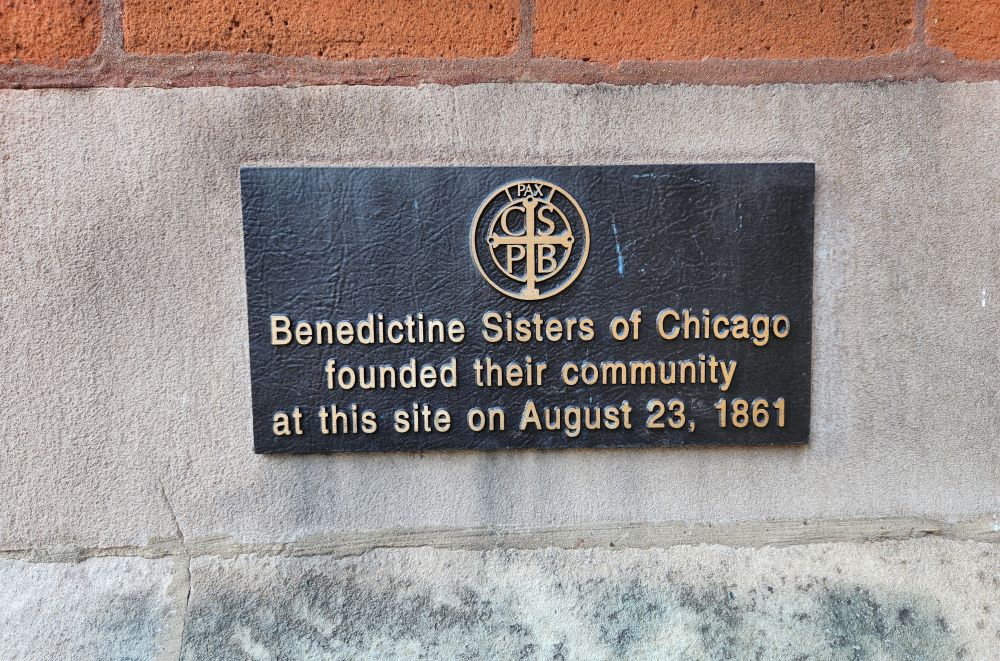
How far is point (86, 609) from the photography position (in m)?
2.12

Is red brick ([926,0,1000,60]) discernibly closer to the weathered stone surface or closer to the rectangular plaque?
the rectangular plaque

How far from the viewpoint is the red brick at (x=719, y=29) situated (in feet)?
6.98

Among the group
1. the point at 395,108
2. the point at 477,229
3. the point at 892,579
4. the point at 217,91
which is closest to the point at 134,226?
the point at 217,91

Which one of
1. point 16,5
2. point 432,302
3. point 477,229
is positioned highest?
point 16,5

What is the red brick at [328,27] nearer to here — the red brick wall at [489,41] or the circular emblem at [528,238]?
the red brick wall at [489,41]

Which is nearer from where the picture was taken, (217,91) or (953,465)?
(217,91)

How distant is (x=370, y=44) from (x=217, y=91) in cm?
50

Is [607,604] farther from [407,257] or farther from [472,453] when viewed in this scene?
[407,257]

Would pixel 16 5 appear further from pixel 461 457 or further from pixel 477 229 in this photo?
pixel 461 457

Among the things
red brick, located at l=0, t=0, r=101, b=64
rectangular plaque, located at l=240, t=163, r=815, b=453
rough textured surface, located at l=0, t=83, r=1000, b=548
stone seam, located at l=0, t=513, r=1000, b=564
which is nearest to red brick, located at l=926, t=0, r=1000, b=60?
rough textured surface, located at l=0, t=83, r=1000, b=548

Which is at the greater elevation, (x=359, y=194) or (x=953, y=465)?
(x=359, y=194)

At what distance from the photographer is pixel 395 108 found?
2107 mm

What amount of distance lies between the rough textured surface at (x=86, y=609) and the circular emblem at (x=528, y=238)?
145 cm

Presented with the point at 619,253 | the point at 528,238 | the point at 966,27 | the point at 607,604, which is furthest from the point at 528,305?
the point at 966,27
